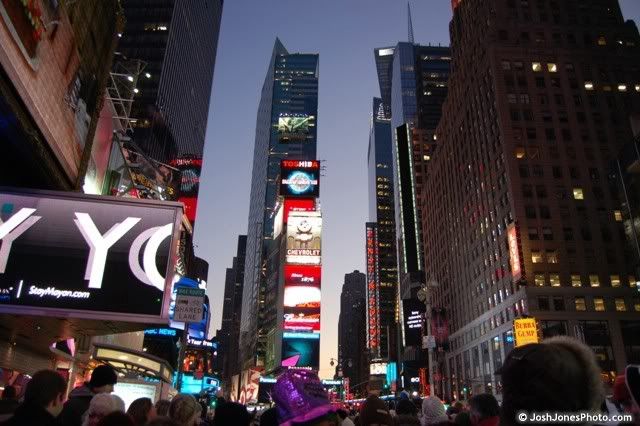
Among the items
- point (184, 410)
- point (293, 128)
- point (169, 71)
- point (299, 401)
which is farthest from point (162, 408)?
point (293, 128)

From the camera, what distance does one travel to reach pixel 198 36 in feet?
450

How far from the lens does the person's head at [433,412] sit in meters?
6.04

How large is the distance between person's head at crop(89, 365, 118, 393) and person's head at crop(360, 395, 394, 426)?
3543 mm

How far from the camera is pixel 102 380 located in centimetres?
641

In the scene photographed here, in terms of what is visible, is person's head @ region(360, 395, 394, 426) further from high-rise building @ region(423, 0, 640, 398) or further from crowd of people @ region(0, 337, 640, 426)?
high-rise building @ region(423, 0, 640, 398)

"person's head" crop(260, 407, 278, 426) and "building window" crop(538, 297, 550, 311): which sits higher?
"building window" crop(538, 297, 550, 311)

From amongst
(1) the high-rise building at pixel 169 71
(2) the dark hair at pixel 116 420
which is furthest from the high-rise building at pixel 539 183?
(2) the dark hair at pixel 116 420

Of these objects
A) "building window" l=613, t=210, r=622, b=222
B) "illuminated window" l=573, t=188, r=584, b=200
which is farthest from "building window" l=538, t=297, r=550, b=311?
"building window" l=613, t=210, r=622, b=222

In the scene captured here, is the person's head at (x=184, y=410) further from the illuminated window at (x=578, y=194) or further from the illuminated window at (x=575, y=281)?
the illuminated window at (x=578, y=194)

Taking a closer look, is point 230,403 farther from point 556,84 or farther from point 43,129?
point 556,84

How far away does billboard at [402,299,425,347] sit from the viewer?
4254 inches

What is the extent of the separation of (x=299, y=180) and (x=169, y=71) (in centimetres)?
4576

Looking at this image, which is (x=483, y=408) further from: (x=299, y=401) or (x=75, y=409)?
(x=75, y=409)

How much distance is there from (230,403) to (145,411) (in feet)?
8.47
